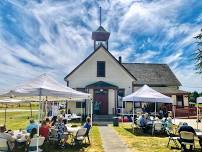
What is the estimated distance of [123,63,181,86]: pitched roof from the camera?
40.9 meters

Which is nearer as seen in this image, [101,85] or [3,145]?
[3,145]

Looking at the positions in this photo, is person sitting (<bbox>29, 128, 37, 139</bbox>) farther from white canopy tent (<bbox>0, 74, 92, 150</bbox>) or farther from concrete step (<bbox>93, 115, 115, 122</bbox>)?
concrete step (<bbox>93, 115, 115, 122</bbox>)

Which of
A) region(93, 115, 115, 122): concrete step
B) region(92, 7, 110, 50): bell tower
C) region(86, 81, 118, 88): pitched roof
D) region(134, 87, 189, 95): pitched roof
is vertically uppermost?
region(92, 7, 110, 50): bell tower

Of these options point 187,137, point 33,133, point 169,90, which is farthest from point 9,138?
point 169,90

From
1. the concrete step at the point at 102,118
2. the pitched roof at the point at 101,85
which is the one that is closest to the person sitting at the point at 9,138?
the concrete step at the point at 102,118

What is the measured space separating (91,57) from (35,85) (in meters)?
23.1

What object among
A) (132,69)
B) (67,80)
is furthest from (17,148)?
(132,69)

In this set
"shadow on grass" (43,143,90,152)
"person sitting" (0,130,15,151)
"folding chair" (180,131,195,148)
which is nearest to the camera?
"person sitting" (0,130,15,151)

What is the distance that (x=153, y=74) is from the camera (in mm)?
42531

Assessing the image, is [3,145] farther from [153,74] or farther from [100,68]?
[153,74]

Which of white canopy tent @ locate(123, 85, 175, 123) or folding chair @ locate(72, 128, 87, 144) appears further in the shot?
white canopy tent @ locate(123, 85, 175, 123)

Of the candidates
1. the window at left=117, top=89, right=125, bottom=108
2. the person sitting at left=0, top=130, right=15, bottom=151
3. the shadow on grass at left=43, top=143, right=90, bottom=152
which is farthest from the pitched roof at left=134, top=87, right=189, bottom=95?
the person sitting at left=0, top=130, right=15, bottom=151

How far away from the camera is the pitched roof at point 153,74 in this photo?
40.9 m

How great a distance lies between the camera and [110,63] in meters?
35.1
